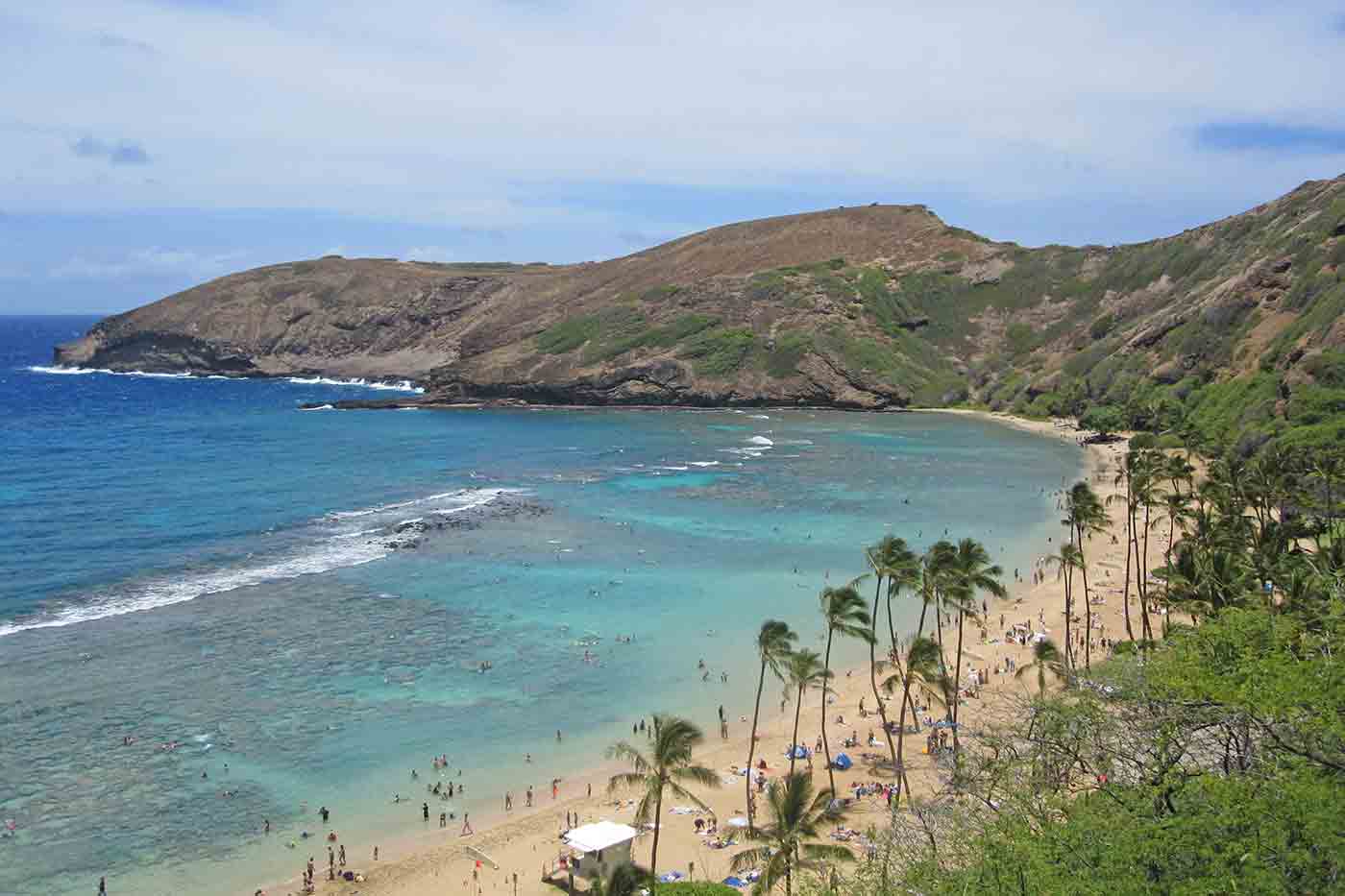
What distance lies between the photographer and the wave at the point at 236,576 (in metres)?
50.4

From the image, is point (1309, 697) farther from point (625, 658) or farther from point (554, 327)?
point (554, 327)

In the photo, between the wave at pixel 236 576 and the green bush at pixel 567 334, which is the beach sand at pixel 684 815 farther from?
the green bush at pixel 567 334

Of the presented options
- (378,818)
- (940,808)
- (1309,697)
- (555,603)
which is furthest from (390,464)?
(1309,697)

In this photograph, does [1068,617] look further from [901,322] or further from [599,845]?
[901,322]

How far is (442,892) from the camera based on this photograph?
94.8 feet

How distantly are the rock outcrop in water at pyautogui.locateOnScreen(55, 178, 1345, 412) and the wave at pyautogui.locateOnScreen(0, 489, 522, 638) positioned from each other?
8371cm

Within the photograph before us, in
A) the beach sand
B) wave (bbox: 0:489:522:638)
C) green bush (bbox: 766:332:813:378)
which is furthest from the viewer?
green bush (bbox: 766:332:813:378)

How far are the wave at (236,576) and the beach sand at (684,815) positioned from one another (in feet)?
88.5

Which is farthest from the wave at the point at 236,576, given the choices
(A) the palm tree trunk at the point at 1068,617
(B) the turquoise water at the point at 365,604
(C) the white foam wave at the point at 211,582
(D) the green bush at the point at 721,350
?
(D) the green bush at the point at 721,350

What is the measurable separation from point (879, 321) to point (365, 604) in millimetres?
121664

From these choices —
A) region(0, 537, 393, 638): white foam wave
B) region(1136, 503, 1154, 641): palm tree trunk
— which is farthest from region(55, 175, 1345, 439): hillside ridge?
region(0, 537, 393, 638): white foam wave

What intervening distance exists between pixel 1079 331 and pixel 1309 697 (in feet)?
451

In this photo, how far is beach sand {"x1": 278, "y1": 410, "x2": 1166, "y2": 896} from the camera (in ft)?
97.1

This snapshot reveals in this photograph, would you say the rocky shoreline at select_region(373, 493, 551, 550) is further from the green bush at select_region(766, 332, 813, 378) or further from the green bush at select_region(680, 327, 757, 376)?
the green bush at select_region(766, 332, 813, 378)
